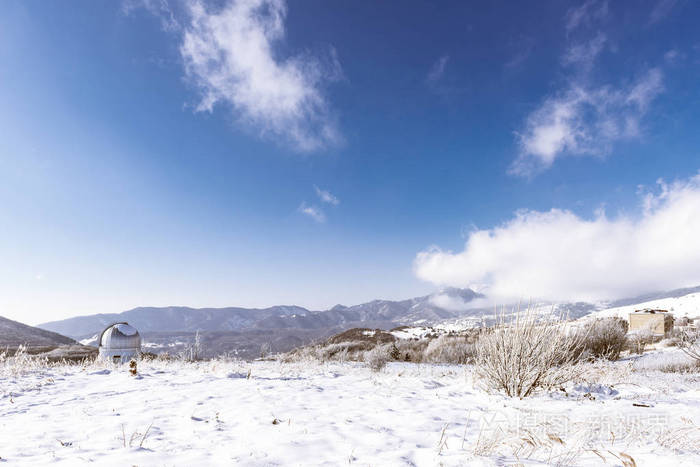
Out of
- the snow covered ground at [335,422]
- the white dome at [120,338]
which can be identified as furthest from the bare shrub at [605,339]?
the white dome at [120,338]

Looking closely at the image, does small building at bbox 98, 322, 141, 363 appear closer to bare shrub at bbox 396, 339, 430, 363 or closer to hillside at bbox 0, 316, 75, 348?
bare shrub at bbox 396, 339, 430, 363

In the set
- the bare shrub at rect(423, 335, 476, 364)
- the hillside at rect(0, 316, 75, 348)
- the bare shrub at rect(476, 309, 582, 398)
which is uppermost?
the bare shrub at rect(476, 309, 582, 398)

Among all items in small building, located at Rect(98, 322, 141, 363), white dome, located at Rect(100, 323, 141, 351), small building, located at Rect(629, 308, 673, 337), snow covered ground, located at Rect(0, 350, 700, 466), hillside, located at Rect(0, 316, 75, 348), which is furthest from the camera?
hillside, located at Rect(0, 316, 75, 348)

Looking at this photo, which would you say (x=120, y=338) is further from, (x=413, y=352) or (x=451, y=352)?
(x=451, y=352)

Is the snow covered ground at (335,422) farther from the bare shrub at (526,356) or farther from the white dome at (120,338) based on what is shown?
the white dome at (120,338)

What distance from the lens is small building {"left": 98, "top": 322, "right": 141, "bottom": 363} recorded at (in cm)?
1577

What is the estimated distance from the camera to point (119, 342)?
52.2ft

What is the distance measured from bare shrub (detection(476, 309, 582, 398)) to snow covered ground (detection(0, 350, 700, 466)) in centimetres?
34

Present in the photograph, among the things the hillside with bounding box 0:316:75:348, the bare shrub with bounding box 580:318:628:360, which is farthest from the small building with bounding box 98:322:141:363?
the hillside with bounding box 0:316:75:348

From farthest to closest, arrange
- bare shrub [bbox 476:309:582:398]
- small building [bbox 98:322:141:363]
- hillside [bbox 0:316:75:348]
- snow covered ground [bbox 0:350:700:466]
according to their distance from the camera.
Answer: hillside [bbox 0:316:75:348] < small building [bbox 98:322:141:363] < bare shrub [bbox 476:309:582:398] < snow covered ground [bbox 0:350:700:466]

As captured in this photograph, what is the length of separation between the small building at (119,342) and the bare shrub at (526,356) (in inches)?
626

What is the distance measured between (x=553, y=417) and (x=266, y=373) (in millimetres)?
6474

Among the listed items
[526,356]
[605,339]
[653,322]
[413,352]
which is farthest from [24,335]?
[653,322]

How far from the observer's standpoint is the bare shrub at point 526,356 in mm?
5957
